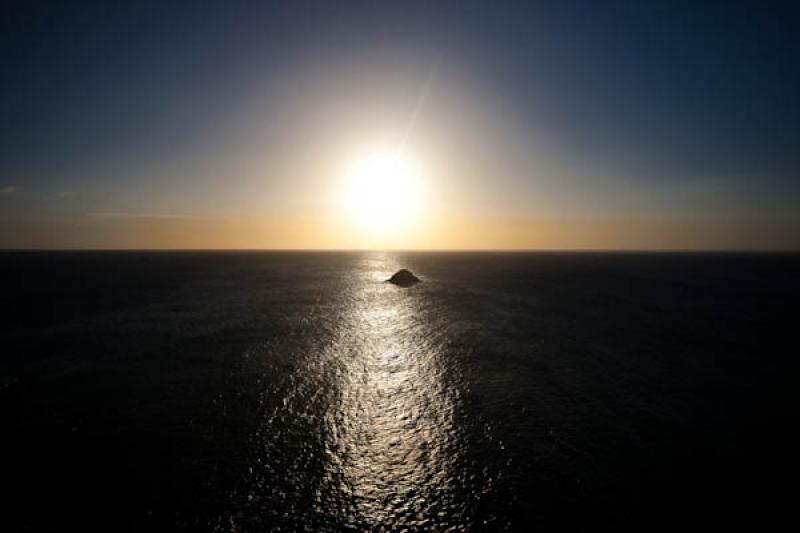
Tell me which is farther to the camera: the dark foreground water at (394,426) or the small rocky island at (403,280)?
the small rocky island at (403,280)

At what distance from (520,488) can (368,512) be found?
794 centimetres

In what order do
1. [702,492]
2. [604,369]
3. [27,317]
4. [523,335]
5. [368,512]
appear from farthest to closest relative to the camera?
[27,317]
[523,335]
[604,369]
[702,492]
[368,512]

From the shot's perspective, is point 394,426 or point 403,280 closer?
point 394,426

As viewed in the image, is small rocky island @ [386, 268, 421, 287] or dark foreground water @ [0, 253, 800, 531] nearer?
dark foreground water @ [0, 253, 800, 531]

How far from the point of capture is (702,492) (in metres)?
16.2

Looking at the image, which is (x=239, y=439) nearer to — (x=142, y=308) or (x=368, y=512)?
Answer: (x=368, y=512)

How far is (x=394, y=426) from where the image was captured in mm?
22297

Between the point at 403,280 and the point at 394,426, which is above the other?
the point at 403,280

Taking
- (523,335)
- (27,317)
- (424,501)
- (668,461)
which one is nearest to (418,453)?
(424,501)

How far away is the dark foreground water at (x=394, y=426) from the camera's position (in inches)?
589

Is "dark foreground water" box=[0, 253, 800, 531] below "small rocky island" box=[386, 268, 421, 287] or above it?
below

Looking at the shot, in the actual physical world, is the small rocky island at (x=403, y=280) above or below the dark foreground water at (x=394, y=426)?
above

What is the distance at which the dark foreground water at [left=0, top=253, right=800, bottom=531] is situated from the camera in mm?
14953

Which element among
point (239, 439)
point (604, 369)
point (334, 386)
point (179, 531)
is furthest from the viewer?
point (604, 369)
